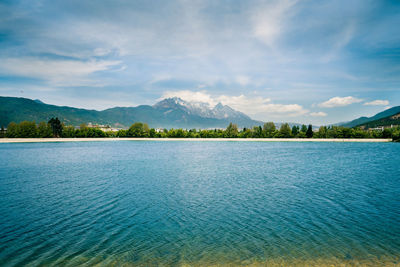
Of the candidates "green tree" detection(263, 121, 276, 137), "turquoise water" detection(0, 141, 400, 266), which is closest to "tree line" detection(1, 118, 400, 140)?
"green tree" detection(263, 121, 276, 137)

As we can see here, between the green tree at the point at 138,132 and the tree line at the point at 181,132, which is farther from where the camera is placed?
the green tree at the point at 138,132

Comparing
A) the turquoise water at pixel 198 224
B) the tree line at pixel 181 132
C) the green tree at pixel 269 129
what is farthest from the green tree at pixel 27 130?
the green tree at pixel 269 129

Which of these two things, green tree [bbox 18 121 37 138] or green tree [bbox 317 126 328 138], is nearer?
green tree [bbox 18 121 37 138]

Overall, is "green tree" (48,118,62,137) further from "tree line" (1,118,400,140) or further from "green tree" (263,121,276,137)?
"green tree" (263,121,276,137)

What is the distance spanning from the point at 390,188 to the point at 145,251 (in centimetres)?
2194

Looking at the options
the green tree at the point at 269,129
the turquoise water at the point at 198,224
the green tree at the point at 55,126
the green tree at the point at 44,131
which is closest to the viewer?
the turquoise water at the point at 198,224

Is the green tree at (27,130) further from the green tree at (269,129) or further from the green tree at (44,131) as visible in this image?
the green tree at (269,129)

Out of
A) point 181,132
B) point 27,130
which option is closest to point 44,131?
point 27,130

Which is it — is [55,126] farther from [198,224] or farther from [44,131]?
[198,224]

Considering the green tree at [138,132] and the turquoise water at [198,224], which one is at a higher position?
the green tree at [138,132]

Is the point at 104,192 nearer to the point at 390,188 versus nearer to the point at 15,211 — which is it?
the point at 15,211

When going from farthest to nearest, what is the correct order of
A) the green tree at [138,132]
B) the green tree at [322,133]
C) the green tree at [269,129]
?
1. the green tree at [138,132]
2. the green tree at [269,129]
3. the green tree at [322,133]

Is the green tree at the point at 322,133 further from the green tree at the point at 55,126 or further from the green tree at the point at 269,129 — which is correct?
the green tree at the point at 55,126

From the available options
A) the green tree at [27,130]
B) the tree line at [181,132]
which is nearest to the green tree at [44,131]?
the tree line at [181,132]
